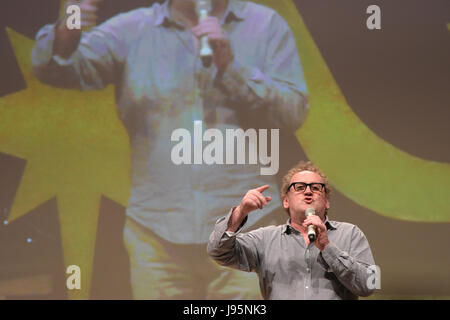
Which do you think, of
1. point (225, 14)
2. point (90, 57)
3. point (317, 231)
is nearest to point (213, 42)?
point (225, 14)

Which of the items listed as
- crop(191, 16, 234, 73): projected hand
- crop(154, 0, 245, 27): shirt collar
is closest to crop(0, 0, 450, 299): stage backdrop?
crop(154, 0, 245, 27): shirt collar

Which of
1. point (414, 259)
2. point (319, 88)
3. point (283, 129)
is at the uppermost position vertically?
point (319, 88)

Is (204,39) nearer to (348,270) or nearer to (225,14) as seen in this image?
(225,14)

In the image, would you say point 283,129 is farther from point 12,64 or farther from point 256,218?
point 12,64

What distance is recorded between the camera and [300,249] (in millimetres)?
2422

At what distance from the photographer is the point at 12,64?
3.66 metres

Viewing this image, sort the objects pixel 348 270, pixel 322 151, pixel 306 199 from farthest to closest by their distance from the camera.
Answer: pixel 322 151 → pixel 306 199 → pixel 348 270

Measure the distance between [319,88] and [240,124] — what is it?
0.55 m

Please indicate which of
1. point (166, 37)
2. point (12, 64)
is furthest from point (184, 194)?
point (12, 64)

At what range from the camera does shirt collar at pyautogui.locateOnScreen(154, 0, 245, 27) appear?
3.60m

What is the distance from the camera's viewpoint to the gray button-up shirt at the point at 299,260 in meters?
2.23

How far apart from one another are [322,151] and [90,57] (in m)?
1.56

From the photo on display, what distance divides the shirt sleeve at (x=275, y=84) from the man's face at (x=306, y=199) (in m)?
1.09

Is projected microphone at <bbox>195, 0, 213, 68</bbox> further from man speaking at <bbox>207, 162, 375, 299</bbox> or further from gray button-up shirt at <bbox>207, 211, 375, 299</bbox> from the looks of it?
gray button-up shirt at <bbox>207, 211, 375, 299</bbox>
